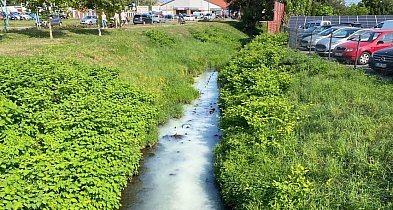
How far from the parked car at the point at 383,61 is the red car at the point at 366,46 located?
2.56 meters

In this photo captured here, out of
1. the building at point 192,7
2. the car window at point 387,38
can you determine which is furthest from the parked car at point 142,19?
the building at point 192,7

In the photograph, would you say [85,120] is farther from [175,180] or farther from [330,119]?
[330,119]

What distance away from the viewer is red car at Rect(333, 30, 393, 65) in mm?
15922

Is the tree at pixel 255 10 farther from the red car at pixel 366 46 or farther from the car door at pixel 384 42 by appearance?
the car door at pixel 384 42

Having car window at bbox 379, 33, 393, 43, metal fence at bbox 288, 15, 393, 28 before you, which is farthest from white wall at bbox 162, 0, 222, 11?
car window at bbox 379, 33, 393, 43

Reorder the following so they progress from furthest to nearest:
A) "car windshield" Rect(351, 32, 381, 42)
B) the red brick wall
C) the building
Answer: the building, the red brick wall, "car windshield" Rect(351, 32, 381, 42)

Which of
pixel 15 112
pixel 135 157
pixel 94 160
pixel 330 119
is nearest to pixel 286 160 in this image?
pixel 330 119

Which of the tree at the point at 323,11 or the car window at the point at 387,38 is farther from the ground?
the tree at the point at 323,11

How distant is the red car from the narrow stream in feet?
25.1

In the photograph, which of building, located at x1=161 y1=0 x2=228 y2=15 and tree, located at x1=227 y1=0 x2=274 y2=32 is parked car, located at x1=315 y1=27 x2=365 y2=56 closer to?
tree, located at x1=227 y1=0 x2=274 y2=32

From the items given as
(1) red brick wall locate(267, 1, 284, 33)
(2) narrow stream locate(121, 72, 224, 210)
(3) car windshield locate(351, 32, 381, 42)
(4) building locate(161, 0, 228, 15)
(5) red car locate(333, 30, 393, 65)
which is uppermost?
(4) building locate(161, 0, 228, 15)

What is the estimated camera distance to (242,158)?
26.5 ft

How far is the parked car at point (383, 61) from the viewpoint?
12.7 metres

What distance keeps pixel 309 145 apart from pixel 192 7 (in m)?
90.8
